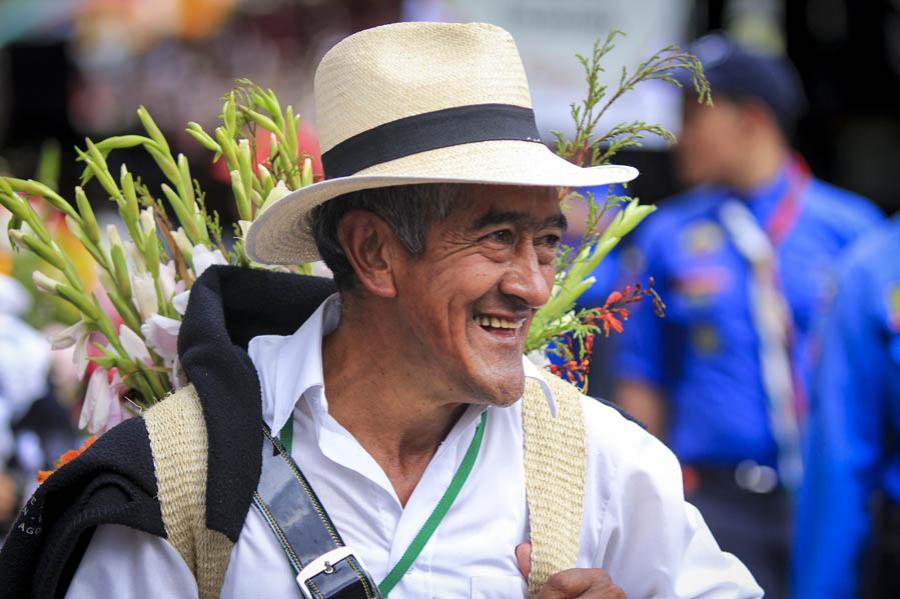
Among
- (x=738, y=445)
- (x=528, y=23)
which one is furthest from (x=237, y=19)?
(x=738, y=445)

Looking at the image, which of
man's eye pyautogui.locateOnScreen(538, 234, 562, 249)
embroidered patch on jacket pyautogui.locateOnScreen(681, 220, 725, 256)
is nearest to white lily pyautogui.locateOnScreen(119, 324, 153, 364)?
man's eye pyautogui.locateOnScreen(538, 234, 562, 249)

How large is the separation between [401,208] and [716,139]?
3691mm

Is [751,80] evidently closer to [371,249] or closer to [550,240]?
Answer: [550,240]

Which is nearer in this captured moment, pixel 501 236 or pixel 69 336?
pixel 501 236

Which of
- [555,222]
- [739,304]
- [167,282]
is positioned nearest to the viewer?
[555,222]

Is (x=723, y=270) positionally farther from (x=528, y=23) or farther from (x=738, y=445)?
(x=528, y=23)

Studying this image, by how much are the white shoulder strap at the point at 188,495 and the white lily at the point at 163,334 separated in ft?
1.09

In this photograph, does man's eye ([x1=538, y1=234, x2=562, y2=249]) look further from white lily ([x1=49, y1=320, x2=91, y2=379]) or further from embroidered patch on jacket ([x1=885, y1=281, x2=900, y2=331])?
embroidered patch on jacket ([x1=885, y1=281, x2=900, y2=331])

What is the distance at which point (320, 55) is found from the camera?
8.51m

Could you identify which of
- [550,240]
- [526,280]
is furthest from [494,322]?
[550,240]

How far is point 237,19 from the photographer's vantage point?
891 cm

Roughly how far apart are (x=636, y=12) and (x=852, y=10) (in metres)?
2.67

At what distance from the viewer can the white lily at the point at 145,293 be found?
303 cm

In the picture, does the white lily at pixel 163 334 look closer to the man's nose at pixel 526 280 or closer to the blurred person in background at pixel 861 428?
the man's nose at pixel 526 280
